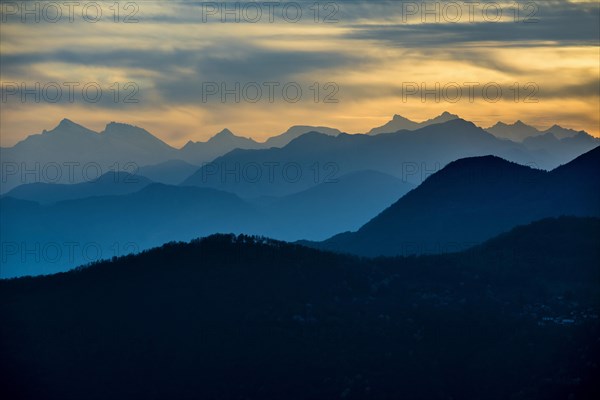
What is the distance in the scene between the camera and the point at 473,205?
171375 millimetres

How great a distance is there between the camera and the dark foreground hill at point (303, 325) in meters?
95.5

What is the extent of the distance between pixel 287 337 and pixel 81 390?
20.6 meters

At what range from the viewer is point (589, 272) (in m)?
119

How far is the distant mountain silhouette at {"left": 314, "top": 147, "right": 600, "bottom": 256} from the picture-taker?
15675cm

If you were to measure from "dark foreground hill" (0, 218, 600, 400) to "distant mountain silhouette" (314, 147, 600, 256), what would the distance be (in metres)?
30.5

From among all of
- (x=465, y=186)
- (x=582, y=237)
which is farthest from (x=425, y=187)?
(x=582, y=237)

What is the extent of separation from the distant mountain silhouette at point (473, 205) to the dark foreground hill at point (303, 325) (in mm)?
30495

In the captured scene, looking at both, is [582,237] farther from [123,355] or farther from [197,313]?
[123,355]

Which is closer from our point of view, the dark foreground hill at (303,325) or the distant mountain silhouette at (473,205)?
the dark foreground hill at (303,325)

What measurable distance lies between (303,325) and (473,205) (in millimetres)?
72740

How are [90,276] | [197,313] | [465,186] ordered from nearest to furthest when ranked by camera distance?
[197,313], [90,276], [465,186]

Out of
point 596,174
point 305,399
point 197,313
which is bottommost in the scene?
point 305,399

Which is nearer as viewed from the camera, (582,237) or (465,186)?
(582,237)

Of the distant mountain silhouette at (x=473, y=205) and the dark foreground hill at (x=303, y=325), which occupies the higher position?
the distant mountain silhouette at (x=473, y=205)
